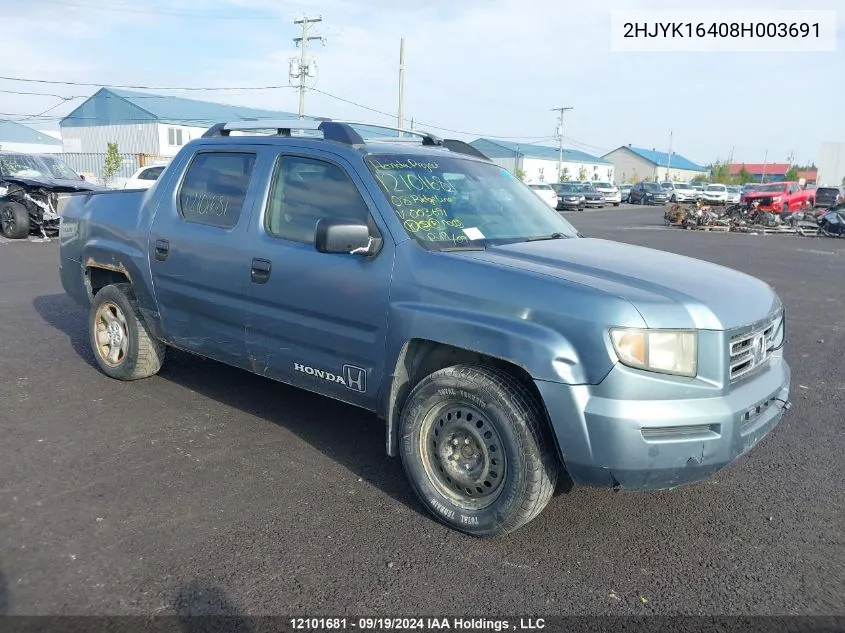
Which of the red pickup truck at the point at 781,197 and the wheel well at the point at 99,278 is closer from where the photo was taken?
the wheel well at the point at 99,278

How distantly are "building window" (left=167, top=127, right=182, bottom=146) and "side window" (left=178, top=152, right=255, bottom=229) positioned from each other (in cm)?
5237

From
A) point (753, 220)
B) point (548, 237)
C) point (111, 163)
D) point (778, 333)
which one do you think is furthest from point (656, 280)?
point (111, 163)

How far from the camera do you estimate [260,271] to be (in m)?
4.20

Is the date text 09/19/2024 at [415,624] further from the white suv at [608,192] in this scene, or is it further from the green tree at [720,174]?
the green tree at [720,174]

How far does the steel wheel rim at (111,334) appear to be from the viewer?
17.9ft

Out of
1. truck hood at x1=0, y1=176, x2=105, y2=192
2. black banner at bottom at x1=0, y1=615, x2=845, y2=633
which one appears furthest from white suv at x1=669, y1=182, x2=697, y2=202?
black banner at bottom at x1=0, y1=615, x2=845, y2=633

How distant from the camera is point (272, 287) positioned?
13.6 feet

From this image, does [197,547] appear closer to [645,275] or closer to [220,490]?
[220,490]

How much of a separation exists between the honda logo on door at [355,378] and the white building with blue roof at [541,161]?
76893 millimetres

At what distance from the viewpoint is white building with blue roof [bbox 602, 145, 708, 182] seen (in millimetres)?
121562

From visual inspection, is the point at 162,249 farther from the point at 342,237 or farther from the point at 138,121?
the point at 138,121

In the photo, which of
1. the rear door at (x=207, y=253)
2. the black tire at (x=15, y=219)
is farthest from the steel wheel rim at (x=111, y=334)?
the black tire at (x=15, y=219)

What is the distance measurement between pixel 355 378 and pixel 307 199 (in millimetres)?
1091

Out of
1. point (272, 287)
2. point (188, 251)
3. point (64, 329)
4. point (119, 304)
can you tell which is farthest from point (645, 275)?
point (64, 329)
